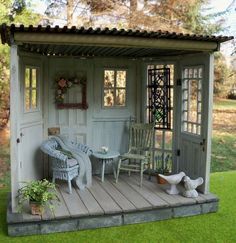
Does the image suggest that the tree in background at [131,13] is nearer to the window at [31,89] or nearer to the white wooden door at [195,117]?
the white wooden door at [195,117]

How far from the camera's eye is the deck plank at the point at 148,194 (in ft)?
16.5

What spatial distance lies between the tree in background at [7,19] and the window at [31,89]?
3160 millimetres

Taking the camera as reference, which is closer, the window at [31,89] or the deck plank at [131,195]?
the deck plank at [131,195]

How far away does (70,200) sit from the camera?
5.14 meters

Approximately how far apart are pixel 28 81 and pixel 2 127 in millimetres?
5637

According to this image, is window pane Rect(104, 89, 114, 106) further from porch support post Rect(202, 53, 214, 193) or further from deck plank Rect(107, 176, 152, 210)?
porch support post Rect(202, 53, 214, 193)

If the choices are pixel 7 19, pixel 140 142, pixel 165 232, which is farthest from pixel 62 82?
pixel 7 19

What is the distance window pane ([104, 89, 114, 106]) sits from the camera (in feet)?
22.0

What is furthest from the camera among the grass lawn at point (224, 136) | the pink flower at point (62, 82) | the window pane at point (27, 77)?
the grass lawn at point (224, 136)

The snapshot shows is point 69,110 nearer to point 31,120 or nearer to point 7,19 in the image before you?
point 31,120

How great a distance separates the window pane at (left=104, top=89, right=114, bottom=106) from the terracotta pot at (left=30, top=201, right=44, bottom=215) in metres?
2.64

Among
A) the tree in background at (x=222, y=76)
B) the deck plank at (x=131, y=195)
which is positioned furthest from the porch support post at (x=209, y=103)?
the tree in background at (x=222, y=76)

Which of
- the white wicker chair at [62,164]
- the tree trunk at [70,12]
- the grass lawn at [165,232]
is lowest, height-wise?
the grass lawn at [165,232]

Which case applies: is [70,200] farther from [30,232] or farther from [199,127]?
[199,127]
